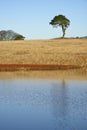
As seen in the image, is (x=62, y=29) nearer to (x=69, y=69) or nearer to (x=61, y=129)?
(x=69, y=69)

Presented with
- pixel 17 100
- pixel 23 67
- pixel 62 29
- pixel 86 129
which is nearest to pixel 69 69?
pixel 23 67

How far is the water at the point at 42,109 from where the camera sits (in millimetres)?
12544

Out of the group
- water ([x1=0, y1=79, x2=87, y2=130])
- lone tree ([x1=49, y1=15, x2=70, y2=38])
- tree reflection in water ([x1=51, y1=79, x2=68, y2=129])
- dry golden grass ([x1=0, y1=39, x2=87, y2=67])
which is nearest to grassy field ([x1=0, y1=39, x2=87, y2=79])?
dry golden grass ([x1=0, y1=39, x2=87, y2=67])

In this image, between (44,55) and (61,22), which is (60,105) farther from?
(61,22)

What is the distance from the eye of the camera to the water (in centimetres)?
1254

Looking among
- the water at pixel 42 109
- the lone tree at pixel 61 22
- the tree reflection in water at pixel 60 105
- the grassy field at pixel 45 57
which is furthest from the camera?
the lone tree at pixel 61 22

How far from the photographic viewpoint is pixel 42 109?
1550 cm

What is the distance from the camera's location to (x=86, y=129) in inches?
462

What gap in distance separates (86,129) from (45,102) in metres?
5.67

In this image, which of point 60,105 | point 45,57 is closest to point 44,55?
point 45,57

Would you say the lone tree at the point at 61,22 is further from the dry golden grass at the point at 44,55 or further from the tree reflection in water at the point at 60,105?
the tree reflection in water at the point at 60,105

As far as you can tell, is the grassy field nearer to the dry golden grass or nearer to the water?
the dry golden grass

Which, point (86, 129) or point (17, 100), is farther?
point (17, 100)

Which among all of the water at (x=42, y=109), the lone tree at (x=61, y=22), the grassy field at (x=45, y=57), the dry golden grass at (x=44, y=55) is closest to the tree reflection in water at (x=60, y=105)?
the water at (x=42, y=109)
